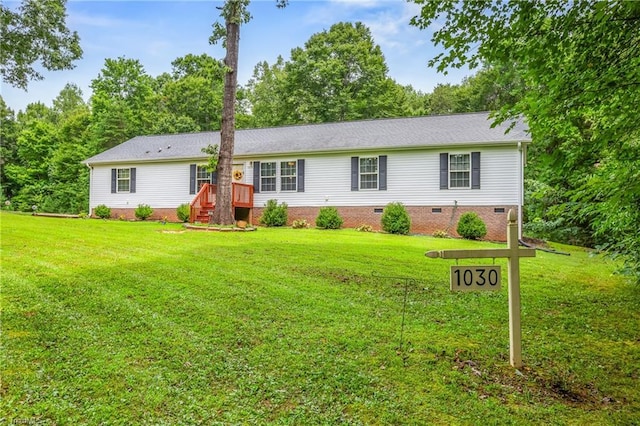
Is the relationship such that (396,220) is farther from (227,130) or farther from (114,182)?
(114,182)

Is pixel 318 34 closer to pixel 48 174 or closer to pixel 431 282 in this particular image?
pixel 48 174

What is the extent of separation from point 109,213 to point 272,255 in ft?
46.9

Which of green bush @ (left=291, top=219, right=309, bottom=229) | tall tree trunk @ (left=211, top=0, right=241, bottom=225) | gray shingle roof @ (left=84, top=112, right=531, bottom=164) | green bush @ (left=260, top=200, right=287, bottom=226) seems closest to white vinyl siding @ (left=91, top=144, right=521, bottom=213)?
gray shingle roof @ (left=84, top=112, right=531, bottom=164)

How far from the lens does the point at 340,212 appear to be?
15.8 metres

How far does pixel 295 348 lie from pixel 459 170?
1229cm

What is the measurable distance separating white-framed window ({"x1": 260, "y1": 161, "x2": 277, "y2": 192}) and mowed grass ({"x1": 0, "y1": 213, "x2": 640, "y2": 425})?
10225mm

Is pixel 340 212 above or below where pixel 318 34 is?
below

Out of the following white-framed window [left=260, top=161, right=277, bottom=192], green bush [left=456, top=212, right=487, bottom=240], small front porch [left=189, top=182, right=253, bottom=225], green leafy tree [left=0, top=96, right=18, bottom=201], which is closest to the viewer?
green bush [left=456, top=212, right=487, bottom=240]

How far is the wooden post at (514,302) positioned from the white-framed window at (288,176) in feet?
43.3

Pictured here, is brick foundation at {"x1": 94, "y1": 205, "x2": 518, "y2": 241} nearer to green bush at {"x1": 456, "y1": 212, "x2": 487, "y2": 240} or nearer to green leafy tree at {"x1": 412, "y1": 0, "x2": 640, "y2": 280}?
green bush at {"x1": 456, "y1": 212, "x2": 487, "y2": 240}

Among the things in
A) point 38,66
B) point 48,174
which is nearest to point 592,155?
point 38,66

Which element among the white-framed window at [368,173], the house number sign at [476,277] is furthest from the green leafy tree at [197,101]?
the house number sign at [476,277]

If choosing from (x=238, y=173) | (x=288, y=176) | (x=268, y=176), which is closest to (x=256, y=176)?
(x=268, y=176)

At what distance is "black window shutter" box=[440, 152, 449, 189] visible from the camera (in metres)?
14.5
